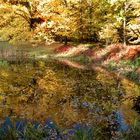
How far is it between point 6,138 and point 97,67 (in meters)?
21.2

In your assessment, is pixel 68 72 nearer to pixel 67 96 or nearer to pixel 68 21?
pixel 67 96

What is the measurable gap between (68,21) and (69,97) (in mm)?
25814

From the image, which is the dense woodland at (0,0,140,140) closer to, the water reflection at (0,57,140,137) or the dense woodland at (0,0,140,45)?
the water reflection at (0,57,140,137)

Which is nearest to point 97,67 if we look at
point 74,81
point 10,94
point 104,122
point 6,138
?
point 74,81

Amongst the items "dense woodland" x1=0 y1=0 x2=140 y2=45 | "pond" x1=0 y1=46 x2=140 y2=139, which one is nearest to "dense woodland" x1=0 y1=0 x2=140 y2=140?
"pond" x1=0 y1=46 x2=140 y2=139

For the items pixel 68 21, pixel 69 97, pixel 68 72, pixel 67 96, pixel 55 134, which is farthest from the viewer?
pixel 68 21

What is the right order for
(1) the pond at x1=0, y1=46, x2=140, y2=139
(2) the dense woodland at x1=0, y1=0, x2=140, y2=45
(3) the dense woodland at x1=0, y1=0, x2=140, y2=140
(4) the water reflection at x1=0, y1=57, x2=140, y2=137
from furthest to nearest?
1. (2) the dense woodland at x1=0, y1=0, x2=140, y2=45
2. (4) the water reflection at x1=0, y1=57, x2=140, y2=137
3. (1) the pond at x1=0, y1=46, x2=140, y2=139
4. (3) the dense woodland at x1=0, y1=0, x2=140, y2=140

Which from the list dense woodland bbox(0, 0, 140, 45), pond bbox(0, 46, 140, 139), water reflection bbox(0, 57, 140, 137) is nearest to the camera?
pond bbox(0, 46, 140, 139)

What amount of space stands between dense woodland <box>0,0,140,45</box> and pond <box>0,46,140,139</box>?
38.6ft

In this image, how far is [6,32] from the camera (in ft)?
150

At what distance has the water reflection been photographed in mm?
14031

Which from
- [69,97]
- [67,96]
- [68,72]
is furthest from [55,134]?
[68,72]

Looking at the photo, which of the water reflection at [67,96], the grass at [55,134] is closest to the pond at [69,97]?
the water reflection at [67,96]

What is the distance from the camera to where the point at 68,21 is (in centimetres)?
4328
